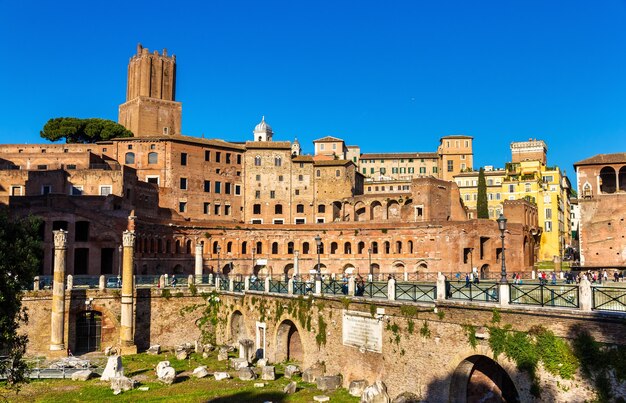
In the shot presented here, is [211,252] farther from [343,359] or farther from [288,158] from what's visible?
[343,359]

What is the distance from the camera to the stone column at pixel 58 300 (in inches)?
1283

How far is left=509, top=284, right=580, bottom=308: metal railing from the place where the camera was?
53.4ft

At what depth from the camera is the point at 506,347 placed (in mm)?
A: 17250

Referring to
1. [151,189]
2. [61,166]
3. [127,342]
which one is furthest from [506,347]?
[61,166]

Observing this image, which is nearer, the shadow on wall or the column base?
the shadow on wall

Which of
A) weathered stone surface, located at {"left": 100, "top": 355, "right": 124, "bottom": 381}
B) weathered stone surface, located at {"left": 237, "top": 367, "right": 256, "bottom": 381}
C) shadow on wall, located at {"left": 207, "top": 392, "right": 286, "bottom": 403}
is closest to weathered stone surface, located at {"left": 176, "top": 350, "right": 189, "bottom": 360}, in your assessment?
weathered stone surface, located at {"left": 100, "top": 355, "right": 124, "bottom": 381}

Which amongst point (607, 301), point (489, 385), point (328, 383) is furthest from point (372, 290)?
point (607, 301)

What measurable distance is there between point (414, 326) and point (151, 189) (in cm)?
4695

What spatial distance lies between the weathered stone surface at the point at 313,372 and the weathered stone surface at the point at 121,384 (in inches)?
293

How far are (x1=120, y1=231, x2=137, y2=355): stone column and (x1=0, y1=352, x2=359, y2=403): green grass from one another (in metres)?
5.82

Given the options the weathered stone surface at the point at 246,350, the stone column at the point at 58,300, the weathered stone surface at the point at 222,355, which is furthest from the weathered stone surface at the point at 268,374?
the stone column at the point at 58,300

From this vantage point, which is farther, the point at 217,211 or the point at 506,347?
the point at 217,211

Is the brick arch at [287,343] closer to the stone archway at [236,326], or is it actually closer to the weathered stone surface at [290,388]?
the weathered stone surface at [290,388]

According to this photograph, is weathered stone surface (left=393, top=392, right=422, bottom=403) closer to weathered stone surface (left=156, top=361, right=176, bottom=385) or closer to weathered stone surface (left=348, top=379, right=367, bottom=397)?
weathered stone surface (left=348, top=379, right=367, bottom=397)
